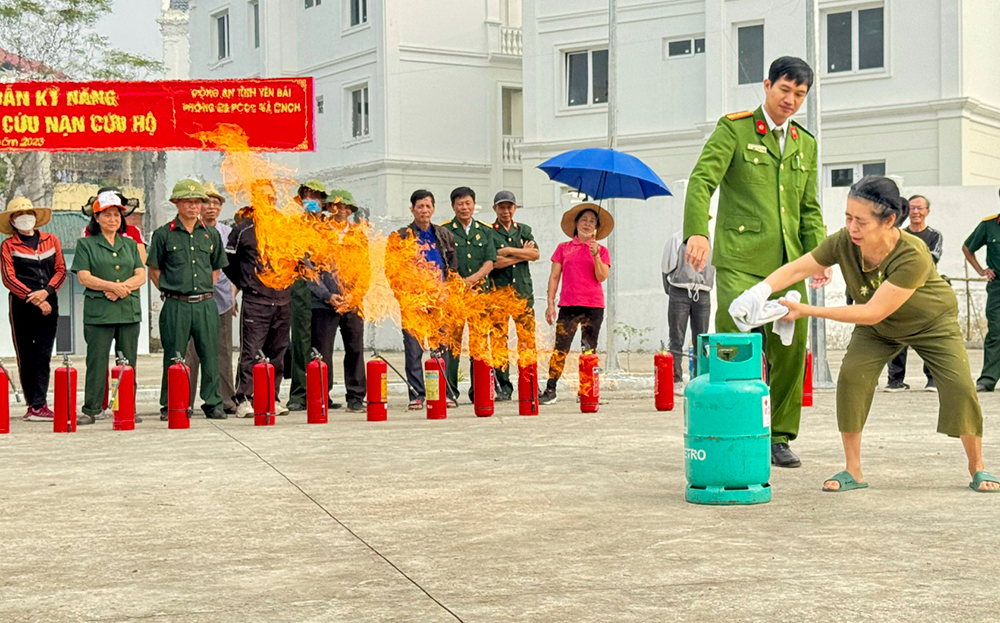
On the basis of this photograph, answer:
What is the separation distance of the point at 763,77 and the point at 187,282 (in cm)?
2097

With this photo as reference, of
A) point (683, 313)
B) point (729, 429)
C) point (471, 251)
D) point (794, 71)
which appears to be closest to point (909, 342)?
point (729, 429)

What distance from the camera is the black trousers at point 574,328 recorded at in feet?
44.9

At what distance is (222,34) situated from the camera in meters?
43.0

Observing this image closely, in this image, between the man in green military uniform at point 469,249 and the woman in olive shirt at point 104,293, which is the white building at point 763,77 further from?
the woman in olive shirt at point 104,293

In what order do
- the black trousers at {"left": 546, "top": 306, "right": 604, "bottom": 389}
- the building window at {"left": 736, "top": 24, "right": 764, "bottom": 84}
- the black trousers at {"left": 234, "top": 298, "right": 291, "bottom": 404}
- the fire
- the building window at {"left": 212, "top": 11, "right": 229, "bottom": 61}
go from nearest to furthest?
the fire < the black trousers at {"left": 234, "top": 298, "right": 291, "bottom": 404} < the black trousers at {"left": 546, "top": 306, "right": 604, "bottom": 389} < the building window at {"left": 736, "top": 24, "right": 764, "bottom": 84} < the building window at {"left": 212, "top": 11, "right": 229, "bottom": 61}

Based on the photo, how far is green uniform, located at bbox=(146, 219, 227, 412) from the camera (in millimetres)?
12359

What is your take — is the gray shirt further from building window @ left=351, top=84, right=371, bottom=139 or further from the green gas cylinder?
building window @ left=351, top=84, right=371, bottom=139

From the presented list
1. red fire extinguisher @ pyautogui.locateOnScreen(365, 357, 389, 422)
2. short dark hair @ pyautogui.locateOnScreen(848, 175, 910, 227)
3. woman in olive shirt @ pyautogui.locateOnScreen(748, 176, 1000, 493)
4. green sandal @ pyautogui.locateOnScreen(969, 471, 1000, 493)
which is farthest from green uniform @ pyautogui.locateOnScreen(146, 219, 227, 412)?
green sandal @ pyautogui.locateOnScreen(969, 471, 1000, 493)

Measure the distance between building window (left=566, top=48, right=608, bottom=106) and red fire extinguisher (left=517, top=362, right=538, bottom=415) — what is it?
862 inches

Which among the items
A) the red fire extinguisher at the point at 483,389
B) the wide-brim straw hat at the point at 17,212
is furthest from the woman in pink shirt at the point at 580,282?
the wide-brim straw hat at the point at 17,212

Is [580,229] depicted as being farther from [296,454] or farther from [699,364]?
[699,364]

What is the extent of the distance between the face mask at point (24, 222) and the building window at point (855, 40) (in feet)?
70.5

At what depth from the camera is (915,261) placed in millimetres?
7039

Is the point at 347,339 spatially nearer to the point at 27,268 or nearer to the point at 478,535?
the point at 27,268
